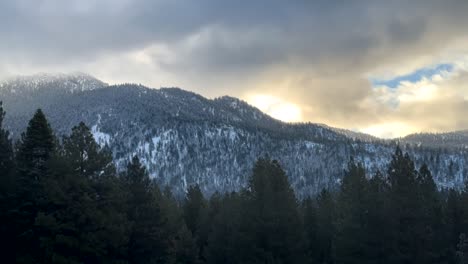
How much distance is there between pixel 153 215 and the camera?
43.4m

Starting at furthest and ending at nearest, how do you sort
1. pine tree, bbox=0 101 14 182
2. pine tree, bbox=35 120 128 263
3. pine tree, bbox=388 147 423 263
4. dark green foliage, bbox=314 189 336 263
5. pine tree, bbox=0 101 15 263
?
dark green foliage, bbox=314 189 336 263 → pine tree, bbox=388 147 423 263 → pine tree, bbox=0 101 14 182 → pine tree, bbox=0 101 15 263 → pine tree, bbox=35 120 128 263

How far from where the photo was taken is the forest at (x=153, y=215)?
33.3 meters

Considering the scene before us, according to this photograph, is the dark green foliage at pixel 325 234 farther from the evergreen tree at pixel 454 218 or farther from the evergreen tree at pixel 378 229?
the evergreen tree at pixel 378 229

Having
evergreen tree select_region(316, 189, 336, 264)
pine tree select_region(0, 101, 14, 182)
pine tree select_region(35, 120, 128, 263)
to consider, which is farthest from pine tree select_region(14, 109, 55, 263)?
evergreen tree select_region(316, 189, 336, 264)

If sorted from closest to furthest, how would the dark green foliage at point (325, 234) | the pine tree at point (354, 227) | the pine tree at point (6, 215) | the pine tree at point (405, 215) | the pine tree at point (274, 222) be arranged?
the pine tree at point (6, 215), the pine tree at point (405, 215), the pine tree at point (274, 222), the pine tree at point (354, 227), the dark green foliage at point (325, 234)

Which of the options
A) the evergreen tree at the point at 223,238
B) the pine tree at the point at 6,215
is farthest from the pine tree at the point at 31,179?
the evergreen tree at the point at 223,238

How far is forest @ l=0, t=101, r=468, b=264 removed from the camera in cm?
3331

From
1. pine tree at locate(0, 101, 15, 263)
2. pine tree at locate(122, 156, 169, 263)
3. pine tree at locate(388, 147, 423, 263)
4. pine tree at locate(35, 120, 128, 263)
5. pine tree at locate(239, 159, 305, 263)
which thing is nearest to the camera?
pine tree at locate(35, 120, 128, 263)

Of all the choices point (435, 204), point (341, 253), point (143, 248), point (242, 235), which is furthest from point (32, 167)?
point (435, 204)

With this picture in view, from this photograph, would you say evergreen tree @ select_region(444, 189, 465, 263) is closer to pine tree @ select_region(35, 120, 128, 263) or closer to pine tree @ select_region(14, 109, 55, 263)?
pine tree @ select_region(35, 120, 128, 263)

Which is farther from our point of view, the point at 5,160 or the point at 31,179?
the point at 5,160

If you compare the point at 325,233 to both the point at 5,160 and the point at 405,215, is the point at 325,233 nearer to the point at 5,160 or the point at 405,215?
the point at 405,215

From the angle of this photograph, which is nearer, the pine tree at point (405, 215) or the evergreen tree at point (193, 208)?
the pine tree at point (405, 215)

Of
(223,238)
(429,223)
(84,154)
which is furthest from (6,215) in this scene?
(429,223)
